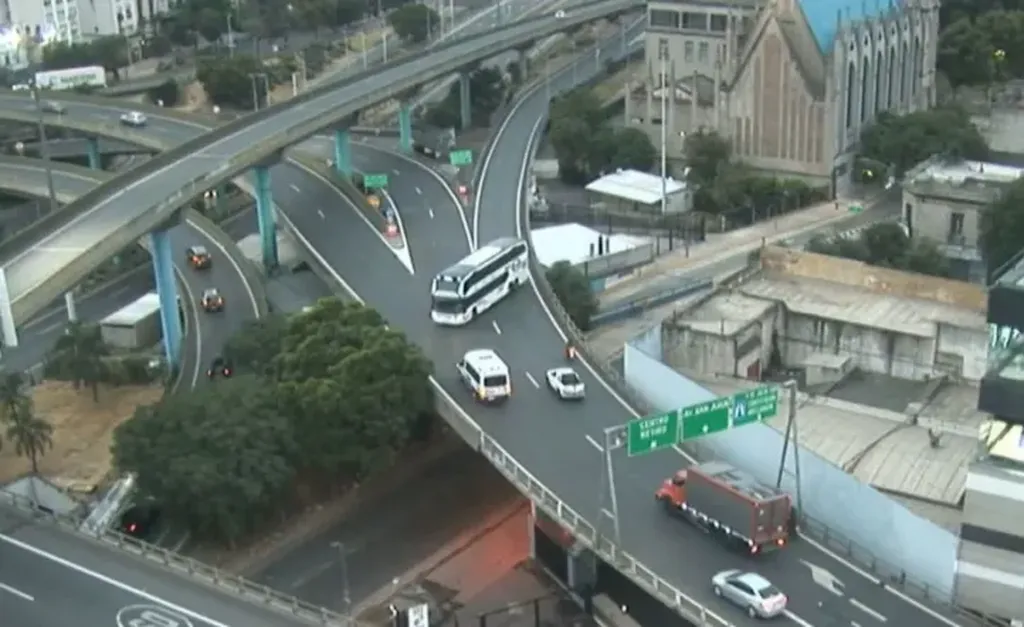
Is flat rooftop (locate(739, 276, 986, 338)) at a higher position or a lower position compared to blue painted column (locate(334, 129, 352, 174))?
lower

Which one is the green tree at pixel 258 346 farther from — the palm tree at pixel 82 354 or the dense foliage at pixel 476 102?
the dense foliage at pixel 476 102

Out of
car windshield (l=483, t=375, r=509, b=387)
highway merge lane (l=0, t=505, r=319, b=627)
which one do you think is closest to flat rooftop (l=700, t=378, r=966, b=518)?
car windshield (l=483, t=375, r=509, b=387)

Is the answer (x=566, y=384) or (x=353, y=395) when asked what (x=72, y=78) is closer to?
(x=353, y=395)

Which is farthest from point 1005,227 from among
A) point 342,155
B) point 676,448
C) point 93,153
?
point 93,153

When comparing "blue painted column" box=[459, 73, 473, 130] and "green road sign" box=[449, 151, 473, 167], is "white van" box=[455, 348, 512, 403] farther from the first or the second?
"blue painted column" box=[459, 73, 473, 130]

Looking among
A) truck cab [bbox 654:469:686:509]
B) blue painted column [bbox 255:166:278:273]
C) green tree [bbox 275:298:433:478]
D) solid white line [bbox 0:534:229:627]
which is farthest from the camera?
blue painted column [bbox 255:166:278:273]

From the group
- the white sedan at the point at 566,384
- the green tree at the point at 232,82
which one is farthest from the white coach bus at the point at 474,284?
the green tree at the point at 232,82
